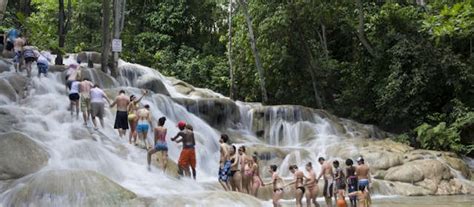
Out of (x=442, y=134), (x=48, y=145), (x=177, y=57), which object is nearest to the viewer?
(x=48, y=145)

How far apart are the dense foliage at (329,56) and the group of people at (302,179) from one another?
8400 millimetres

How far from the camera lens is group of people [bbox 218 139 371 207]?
11.7 meters

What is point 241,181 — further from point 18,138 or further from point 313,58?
point 313,58

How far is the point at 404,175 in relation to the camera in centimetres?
1720

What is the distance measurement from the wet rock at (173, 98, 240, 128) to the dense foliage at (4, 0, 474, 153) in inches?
220

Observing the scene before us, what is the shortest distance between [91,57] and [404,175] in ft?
52.7

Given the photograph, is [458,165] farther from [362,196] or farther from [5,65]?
[5,65]

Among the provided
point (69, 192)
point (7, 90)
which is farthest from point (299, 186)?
point (7, 90)

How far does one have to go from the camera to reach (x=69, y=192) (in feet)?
32.4

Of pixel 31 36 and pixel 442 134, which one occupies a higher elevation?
pixel 31 36

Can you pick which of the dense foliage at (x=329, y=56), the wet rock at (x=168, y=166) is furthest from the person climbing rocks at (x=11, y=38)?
the wet rock at (x=168, y=166)

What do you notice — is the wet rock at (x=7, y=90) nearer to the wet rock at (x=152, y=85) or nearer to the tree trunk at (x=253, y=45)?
the wet rock at (x=152, y=85)

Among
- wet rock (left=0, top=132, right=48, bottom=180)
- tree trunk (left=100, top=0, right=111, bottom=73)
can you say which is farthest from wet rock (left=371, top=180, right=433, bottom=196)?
tree trunk (left=100, top=0, right=111, bottom=73)

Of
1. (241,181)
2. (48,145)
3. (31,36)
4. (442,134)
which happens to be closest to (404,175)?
(442,134)
